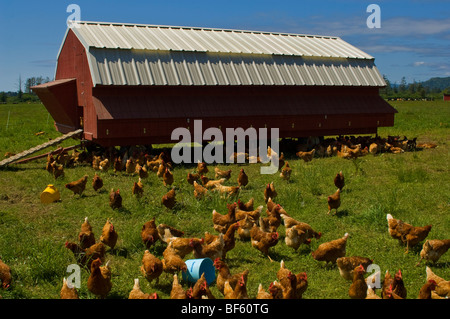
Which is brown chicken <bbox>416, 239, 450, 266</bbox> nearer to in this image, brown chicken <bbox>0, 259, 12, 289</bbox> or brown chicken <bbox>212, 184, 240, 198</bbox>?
brown chicken <bbox>212, 184, 240, 198</bbox>

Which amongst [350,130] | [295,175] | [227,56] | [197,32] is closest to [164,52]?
[227,56]

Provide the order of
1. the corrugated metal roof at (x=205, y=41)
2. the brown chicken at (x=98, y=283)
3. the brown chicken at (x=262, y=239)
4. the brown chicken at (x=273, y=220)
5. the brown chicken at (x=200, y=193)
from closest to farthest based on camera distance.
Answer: the brown chicken at (x=98, y=283) < the brown chicken at (x=262, y=239) < the brown chicken at (x=273, y=220) < the brown chicken at (x=200, y=193) < the corrugated metal roof at (x=205, y=41)

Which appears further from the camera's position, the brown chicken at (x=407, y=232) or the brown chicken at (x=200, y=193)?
the brown chicken at (x=200, y=193)

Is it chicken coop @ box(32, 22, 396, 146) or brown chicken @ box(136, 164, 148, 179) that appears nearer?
brown chicken @ box(136, 164, 148, 179)

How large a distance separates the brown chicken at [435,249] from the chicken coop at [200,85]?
41.5ft

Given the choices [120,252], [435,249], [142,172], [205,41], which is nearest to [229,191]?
[142,172]

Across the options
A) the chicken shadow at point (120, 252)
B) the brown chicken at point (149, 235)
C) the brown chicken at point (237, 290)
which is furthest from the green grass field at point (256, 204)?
the brown chicken at point (237, 290)

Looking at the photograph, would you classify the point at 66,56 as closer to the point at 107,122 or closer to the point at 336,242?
the point at 107,122

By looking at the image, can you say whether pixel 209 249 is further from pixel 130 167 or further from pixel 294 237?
pixel 130 167

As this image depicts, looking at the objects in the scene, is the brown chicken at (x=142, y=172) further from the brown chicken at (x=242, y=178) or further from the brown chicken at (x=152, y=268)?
the brown chicken at (x=152, y=268)

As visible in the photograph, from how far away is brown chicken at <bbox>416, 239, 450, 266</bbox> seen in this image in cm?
772

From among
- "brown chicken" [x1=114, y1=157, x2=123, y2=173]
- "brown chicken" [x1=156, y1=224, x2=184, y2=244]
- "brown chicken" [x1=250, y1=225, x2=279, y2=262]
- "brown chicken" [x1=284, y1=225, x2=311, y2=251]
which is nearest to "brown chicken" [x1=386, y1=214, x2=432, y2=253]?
"brown chicken" [x1=284, y1=225, x2=311, y2=251]

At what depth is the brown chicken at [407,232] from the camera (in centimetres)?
838

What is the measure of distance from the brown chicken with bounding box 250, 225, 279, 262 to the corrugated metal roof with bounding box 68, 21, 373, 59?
1259 centimetres
